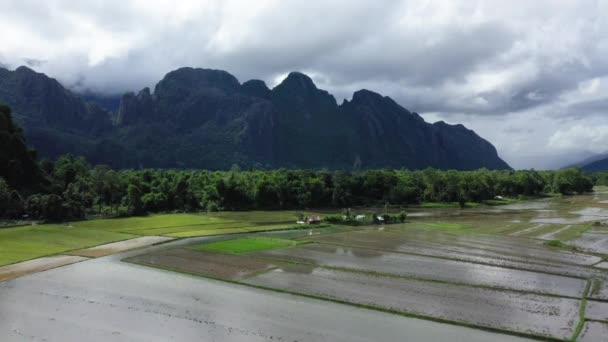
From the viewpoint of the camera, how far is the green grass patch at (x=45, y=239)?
38.7 metres

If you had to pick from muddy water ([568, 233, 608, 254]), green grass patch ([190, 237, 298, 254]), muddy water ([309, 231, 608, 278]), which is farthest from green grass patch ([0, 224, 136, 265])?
muddy water ([568, 233, 608, 254])

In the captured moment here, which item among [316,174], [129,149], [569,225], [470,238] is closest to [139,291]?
[470,238]

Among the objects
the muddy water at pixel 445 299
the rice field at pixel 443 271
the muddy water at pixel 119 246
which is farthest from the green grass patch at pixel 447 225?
the muddy water at pixel 119 246

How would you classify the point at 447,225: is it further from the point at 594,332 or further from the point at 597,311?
the point at 594,332

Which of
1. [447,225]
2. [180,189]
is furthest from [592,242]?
[180,189]

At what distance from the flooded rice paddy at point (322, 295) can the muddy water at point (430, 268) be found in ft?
0.29

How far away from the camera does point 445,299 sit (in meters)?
26.2

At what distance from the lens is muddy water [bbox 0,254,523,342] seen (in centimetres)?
2064

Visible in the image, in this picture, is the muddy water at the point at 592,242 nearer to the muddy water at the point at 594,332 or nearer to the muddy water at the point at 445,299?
the muddy water at the point at 445,299

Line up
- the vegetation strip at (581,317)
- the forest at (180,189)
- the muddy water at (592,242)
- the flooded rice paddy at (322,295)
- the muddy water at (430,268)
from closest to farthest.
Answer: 1. the vegetation strip at (581,317)
2. the flooded rice paddy at (322,295)
3. the muddy water at (430,268)
4. the muddy water at (592,242)
5. the forest at (180,189)

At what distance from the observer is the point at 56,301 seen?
25.7 metres

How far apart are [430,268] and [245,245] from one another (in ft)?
61.7

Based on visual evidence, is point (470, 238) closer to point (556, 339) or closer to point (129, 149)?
point (556, 339)

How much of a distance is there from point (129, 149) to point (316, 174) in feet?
A: 401
